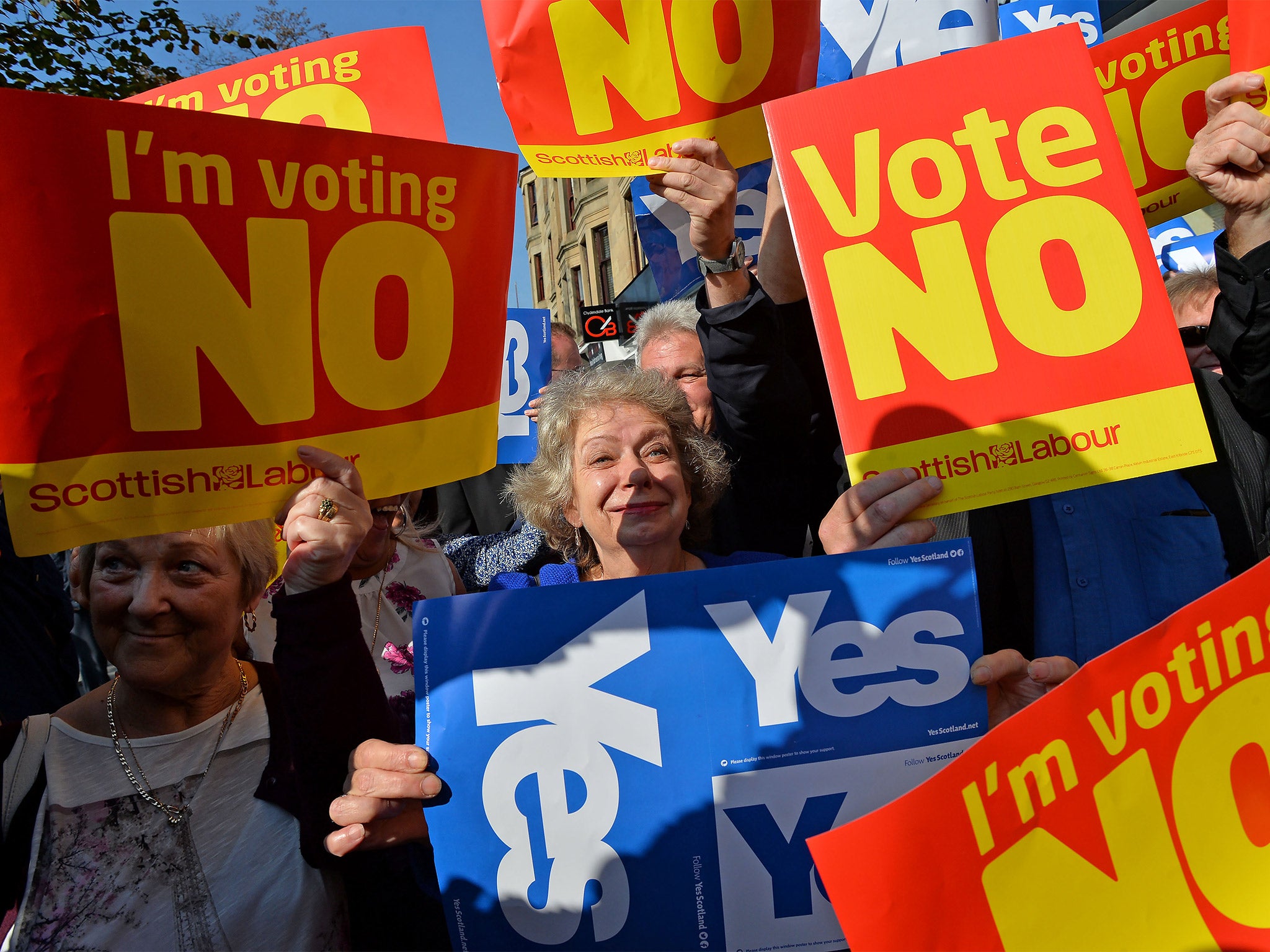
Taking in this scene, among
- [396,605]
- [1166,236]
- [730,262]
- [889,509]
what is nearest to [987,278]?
[889,509]

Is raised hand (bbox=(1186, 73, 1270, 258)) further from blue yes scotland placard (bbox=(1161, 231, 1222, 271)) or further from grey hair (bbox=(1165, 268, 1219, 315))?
blue yes scotland placard (bbox=(1161, 231, 1222, 271))

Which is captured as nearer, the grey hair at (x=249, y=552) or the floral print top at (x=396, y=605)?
the grey hair at (x=249, y=552)

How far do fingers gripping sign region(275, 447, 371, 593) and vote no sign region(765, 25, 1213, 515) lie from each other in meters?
0.93

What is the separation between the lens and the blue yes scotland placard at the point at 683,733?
5.31 feet

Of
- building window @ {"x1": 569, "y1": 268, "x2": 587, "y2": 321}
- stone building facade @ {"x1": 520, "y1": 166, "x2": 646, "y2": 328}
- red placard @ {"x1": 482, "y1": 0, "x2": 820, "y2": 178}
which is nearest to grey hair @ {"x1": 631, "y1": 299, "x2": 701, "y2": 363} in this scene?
red placard @ {"x1": 482, "y1": 0, "x2": 820, "y2": 178}

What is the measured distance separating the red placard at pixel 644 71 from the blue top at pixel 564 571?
1.03 m

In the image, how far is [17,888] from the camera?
1.62 m

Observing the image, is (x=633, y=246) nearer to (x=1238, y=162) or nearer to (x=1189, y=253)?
(x=1189, y=253)

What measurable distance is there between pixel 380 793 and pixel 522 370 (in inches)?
127

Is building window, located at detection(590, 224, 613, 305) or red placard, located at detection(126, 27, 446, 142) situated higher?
building window, located at detection(590, 224, 613, 305)

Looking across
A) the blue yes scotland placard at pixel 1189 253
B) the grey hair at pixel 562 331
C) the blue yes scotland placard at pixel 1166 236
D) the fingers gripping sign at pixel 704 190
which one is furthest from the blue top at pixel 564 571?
the blue yes scotland placard at pixel 1166 236

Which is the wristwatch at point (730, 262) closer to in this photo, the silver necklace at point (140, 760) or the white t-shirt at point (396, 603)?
the white t-shirt at point (396, 603)

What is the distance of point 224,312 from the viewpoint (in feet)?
5.87

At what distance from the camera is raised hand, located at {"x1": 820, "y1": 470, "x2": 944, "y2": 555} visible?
1.70 metres
